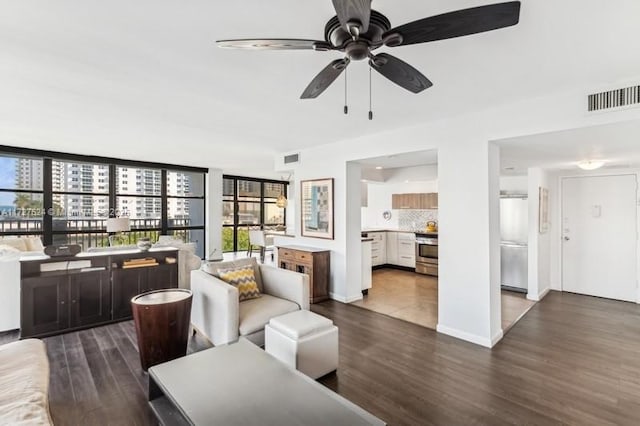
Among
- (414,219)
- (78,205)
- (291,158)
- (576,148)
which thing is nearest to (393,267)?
(414,219)

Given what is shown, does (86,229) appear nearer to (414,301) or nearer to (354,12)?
(414,301)

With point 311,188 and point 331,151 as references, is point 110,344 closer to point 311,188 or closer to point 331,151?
point 311,188

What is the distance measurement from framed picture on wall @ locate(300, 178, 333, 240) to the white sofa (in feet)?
12.0

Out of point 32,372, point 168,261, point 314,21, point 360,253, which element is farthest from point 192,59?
point 360,253

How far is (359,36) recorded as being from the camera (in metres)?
1.60

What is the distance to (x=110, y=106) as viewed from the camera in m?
3.35

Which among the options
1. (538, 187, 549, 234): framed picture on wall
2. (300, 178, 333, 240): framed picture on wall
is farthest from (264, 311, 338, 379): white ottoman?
(538, 187, 549, 234): framed picture on wall

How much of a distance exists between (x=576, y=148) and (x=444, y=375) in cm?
300

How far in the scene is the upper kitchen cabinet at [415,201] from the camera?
7.15m

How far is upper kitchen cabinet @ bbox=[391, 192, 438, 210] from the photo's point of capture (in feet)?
23.5

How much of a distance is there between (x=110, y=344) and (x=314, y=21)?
3.59 metres

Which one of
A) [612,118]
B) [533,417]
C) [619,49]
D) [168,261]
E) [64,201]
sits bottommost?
[533,417]

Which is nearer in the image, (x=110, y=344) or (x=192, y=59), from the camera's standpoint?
(x=192, y=59)

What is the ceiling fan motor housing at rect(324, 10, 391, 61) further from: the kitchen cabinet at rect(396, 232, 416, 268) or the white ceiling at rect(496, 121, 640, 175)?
the kitchen cabinet at rect(396, 232, 416, 268)
